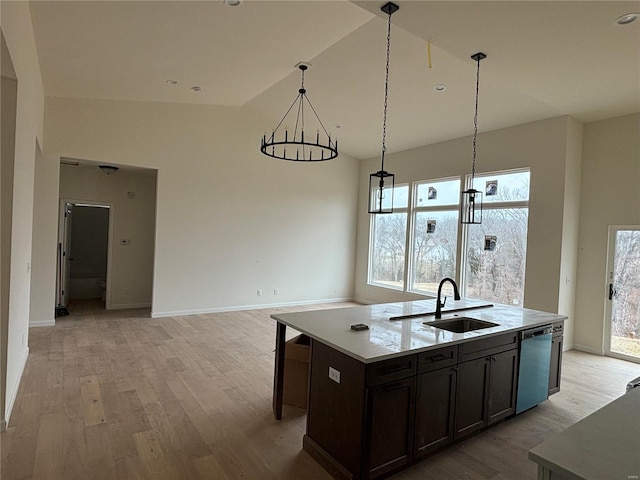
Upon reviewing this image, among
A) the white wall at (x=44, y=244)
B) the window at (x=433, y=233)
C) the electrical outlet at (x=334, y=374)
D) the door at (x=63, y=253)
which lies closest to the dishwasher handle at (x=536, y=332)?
the electrical outlet at (x=334, y=374)

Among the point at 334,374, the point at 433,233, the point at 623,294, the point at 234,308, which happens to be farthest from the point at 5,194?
the point at 623,294

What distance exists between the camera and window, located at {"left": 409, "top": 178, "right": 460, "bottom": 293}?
22.4 ft

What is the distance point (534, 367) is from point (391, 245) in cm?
494

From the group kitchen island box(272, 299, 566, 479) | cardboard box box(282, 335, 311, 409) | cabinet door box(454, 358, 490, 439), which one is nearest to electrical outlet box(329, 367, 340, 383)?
kitchen island box(272, 299, 566, 479)

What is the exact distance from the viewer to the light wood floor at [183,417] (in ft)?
8.08

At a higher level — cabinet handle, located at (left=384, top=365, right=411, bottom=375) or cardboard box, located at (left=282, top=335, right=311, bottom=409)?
cabinet handle, located at (left=384, top=365, right=411, bottom=375)

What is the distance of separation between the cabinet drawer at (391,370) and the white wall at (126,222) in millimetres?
6161

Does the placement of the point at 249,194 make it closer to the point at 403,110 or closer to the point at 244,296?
the point at 244,296

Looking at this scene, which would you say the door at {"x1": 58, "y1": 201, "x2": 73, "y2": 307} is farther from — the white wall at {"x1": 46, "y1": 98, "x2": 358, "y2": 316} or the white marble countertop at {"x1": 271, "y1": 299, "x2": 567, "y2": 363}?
the white marble countertop at {"x1": 271, "y1": 299, "x2": 567, "y2": 363}

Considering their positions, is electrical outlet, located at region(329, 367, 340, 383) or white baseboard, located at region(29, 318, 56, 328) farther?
white baseboard, located at region(29, 318, 56, 328)

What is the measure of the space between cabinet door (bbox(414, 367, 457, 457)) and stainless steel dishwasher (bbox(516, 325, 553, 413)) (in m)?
0.95

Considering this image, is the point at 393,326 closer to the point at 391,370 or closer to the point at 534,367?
the point at 391,370

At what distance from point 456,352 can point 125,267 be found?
21.4 ft

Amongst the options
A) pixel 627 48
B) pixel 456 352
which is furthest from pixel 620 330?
pixel 456 352
